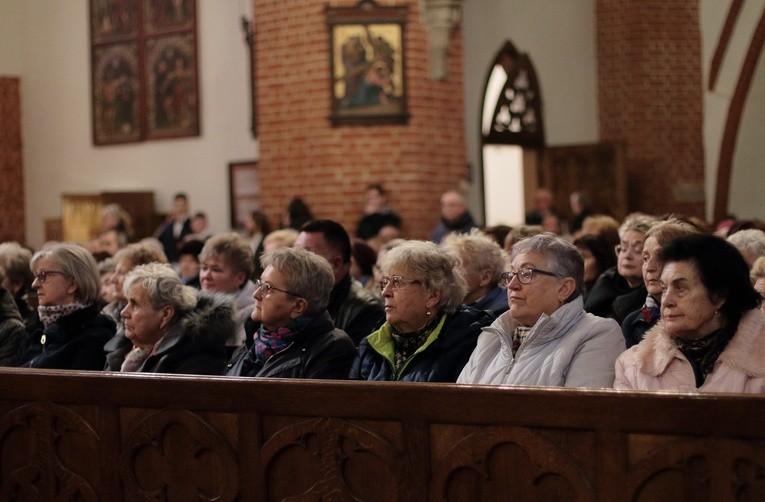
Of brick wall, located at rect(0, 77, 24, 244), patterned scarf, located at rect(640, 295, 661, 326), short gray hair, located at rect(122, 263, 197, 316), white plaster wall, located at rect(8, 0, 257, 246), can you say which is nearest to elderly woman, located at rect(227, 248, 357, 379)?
short gray hair, located at rect(122, 263, 197, 316)

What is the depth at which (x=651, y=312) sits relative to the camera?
17.8 feet

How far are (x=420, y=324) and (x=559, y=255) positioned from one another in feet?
2.18

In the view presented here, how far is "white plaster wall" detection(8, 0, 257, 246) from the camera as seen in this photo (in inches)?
656

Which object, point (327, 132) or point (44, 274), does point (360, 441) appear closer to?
point (44, 274)

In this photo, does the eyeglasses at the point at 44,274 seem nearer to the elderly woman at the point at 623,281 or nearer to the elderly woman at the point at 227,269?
the elderly woman at the point at 227,269

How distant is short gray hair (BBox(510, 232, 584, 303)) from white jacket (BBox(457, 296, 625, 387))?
0.16m

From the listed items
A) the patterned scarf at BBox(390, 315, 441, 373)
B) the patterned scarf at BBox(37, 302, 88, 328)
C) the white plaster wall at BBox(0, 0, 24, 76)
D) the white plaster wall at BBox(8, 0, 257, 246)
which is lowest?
the patterned scarf at BBox(390, 315, 441, 373)

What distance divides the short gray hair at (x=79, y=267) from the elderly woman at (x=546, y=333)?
7.81 feet

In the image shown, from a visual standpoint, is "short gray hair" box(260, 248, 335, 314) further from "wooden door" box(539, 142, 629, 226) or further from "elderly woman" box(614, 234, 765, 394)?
"wooden door" box(539, 142, 629, 226)

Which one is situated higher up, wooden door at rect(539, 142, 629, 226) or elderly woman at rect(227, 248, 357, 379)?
wooden door at rect(539, 142, 629, 226)

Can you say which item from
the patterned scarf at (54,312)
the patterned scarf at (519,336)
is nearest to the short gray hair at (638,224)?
the patterned scarf at (519,336)

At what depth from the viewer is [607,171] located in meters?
16.8

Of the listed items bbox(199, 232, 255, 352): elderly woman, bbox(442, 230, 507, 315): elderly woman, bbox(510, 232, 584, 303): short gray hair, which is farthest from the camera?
bbox(199, 232, 255, 352): elderly woman

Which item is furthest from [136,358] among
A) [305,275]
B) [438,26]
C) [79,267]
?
[438,26]
